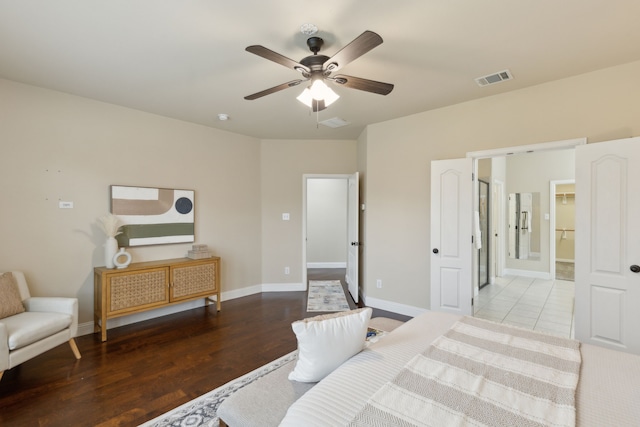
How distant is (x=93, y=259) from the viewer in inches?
135

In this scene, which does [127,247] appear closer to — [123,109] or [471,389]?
[123,109]

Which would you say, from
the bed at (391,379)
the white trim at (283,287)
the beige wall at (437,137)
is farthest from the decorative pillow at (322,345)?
the white trim at (283,287)

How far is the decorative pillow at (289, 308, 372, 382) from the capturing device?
4.95 ft

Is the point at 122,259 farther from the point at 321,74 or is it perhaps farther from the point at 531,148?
the point at 531,148

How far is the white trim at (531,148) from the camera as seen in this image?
2793 millimetres

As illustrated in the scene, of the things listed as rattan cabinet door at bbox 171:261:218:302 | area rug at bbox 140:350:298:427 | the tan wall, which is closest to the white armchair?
the tan wall

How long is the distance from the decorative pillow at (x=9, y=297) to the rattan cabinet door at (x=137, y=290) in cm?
69

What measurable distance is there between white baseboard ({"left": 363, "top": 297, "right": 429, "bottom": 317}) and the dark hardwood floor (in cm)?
11

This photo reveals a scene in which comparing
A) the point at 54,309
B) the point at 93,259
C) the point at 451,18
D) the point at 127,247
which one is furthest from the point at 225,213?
the point at 451,18

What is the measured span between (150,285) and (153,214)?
3.09 feet

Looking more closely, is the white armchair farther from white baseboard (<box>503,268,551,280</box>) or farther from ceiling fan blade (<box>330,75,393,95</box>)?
white baseboard (<box>503,268,551,280</box>)

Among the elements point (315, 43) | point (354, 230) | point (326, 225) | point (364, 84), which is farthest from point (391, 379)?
point (326, 225)

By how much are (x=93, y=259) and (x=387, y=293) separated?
148 inches

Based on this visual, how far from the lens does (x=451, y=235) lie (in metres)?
3.50
